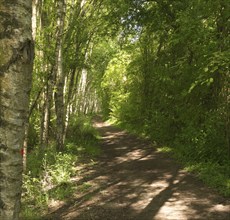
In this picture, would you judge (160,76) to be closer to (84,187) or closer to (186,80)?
(186,80)

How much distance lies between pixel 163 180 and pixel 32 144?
8.95 meters

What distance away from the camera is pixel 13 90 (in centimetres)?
196

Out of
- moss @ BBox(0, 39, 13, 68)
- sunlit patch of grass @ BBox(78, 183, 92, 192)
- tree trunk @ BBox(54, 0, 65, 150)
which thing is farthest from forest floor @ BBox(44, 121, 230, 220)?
moss @ BBox(0, 39, 13, 68)

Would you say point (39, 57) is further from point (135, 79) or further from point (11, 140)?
point (135, 79)

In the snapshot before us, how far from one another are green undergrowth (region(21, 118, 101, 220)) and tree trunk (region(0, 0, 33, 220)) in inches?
190

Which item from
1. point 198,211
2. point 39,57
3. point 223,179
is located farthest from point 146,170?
point 39,57

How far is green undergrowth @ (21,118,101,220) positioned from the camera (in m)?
7.30

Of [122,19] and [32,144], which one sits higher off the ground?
[122,19]

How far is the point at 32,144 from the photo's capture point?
619 inches

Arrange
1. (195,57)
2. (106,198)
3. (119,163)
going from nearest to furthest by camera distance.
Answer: (106,198) < (119,163) < (195,57)

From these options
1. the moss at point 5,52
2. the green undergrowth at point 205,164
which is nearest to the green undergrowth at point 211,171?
the green undergrowth at point 205,164

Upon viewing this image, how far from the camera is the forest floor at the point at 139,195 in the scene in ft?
21.5

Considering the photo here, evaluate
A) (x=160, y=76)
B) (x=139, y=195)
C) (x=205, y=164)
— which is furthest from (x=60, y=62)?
(x=205, y=164)

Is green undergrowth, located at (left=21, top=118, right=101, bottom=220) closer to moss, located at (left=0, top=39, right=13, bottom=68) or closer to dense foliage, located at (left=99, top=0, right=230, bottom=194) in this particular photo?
dense foliage, located at (left=99, top=0, right=230, bottom=194)
